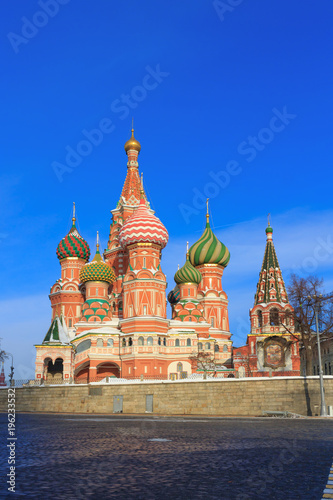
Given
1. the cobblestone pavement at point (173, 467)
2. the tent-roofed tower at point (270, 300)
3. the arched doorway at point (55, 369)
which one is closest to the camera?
the cobblestone pavement at point (173, 467)

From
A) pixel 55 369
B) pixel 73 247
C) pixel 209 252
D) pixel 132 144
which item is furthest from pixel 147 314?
pixel 132 144

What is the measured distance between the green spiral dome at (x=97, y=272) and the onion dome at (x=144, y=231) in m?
4.04

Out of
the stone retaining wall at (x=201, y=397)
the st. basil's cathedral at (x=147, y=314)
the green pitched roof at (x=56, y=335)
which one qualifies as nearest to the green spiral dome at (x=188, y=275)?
the st. basil's cathedral at (x=147, y=314)

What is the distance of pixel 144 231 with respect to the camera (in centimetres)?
4712

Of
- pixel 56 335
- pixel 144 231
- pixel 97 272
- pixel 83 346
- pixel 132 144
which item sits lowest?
pixel 83 346

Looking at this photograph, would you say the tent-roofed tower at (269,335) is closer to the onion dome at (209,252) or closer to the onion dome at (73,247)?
the onion dome at (209,252)

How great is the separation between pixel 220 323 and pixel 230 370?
29.3 ft

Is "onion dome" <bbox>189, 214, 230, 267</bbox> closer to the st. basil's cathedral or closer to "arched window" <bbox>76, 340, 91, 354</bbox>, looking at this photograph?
the st. basil's cathedral

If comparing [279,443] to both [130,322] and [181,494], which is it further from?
[130,322]

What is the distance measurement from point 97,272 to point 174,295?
9954 millimetres

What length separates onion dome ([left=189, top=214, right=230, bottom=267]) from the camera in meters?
56.6

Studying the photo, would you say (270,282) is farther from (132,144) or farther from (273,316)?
(132,144)

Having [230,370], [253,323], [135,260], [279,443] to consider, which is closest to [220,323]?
[253,323]

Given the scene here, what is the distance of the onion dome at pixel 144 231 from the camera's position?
47.0 m
